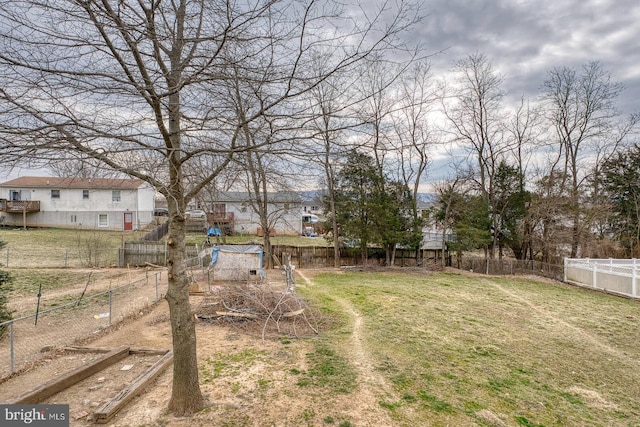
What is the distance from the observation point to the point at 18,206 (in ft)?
81.9

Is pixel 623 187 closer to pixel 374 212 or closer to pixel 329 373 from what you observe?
pixel 374 212

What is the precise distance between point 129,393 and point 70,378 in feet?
3.52

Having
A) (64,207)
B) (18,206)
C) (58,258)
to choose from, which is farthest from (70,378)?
(18,206)

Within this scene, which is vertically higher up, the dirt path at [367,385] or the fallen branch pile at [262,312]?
the fallen branch pile at [262,312]

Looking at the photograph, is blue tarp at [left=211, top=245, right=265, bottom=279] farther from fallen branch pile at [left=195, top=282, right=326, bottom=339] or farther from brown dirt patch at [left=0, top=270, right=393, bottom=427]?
brown dirt patch at [left=0, top=270, right=393, bottom=427]

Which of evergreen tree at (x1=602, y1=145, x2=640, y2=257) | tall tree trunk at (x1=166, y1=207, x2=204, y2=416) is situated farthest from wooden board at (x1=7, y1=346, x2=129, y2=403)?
evergreen tree at (x1=602, y1=145, x2=640, y2=257)

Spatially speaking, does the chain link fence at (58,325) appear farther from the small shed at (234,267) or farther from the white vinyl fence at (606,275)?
the white vinyl fence at (606,275)

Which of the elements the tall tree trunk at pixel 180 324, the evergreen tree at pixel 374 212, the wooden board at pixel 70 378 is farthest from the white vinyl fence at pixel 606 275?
the wooden board at pixel 70 378

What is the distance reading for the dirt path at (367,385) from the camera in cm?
381

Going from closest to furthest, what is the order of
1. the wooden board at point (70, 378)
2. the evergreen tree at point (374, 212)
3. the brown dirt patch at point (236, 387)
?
the brown dirt patch at point (236, 387), the wooden board at point (70, 378), the evergreen tree at point (374, 212)

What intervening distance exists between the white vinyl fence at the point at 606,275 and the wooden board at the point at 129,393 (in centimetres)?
1597

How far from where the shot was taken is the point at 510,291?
1366cm

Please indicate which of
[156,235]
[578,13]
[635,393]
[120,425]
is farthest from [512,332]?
[156,235]

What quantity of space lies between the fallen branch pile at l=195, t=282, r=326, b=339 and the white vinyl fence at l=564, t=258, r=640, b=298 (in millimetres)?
12711
